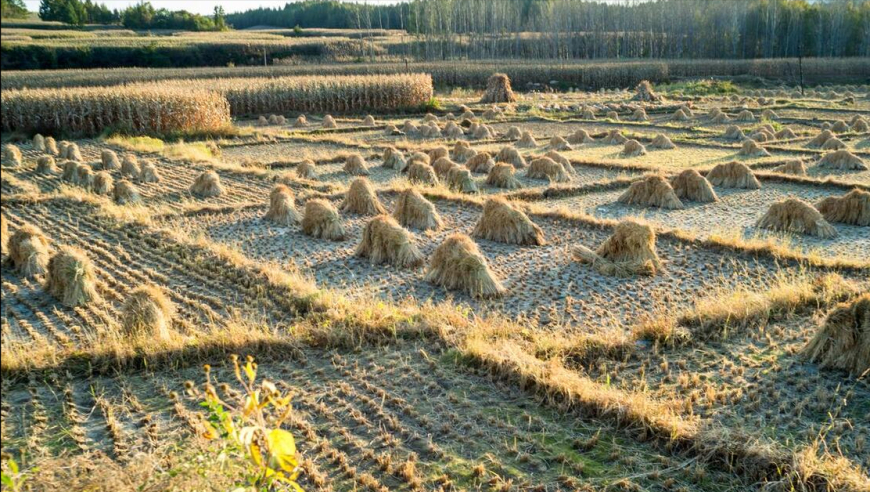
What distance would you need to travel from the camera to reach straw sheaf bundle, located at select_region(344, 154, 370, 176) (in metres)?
17.5

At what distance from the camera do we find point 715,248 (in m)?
9.82

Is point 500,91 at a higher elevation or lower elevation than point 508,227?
higher

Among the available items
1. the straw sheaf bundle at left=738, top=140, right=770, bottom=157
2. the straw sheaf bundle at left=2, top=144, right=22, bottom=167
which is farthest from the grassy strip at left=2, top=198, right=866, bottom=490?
the straw sheaf bundle at left=738, top=140, right=770, bottom=157

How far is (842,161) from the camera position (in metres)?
16.8

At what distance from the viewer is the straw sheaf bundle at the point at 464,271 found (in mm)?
8094

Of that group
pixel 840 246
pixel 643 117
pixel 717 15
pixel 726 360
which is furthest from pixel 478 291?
pixel 717 15

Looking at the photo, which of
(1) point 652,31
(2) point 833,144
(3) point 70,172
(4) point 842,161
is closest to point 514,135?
(2) point 833,144

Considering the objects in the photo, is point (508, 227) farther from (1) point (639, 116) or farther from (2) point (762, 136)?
(1) point (639, 116)

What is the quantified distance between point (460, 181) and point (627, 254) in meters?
6.13

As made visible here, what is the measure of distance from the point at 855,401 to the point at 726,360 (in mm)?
999

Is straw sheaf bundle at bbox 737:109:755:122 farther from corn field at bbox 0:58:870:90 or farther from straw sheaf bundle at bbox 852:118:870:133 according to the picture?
corn field at bbox 0:58:870:90

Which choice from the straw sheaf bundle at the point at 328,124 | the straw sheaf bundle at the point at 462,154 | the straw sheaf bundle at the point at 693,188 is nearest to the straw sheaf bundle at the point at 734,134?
the straw sheaf bundle at the point at 462,154

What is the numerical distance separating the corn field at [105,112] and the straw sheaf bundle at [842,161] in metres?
19.1

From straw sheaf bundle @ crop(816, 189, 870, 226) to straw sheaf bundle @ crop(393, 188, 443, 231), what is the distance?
6266 mm
